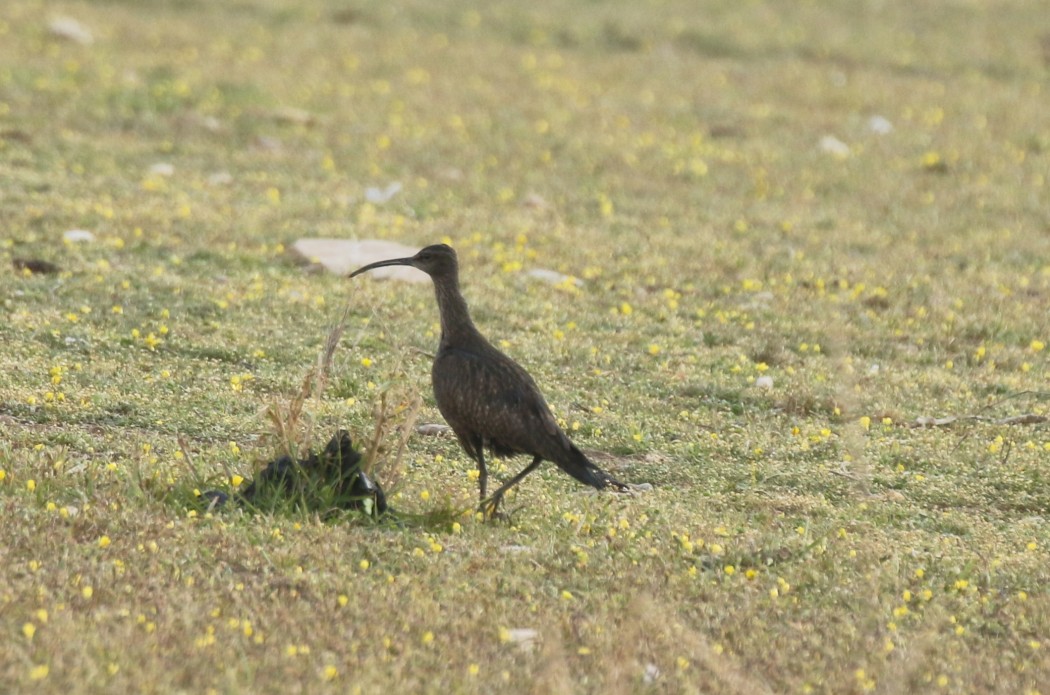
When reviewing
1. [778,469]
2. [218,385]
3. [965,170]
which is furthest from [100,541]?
[965,170]

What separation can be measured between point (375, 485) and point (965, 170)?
1255 cm

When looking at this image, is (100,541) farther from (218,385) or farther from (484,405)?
(218,385)

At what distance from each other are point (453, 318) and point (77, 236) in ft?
19.8

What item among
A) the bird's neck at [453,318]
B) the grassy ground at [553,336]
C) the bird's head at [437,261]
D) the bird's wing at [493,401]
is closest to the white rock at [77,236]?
the grassy ground at [553,336]

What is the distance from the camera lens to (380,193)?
15672mm

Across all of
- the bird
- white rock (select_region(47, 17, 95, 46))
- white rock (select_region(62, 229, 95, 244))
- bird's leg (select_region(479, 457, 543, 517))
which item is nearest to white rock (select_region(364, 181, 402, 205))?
white rock (select_region(62, 229, 95, 244))

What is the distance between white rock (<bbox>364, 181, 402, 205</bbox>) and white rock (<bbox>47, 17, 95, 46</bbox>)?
21.2 ft

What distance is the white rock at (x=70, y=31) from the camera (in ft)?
65.8

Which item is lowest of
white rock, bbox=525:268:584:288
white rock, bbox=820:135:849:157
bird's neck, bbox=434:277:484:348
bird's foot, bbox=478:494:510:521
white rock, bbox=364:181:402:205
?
white rock, bbox=525:268:584:288

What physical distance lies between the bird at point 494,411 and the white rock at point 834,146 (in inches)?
447

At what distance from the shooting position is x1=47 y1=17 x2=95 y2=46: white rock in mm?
20062

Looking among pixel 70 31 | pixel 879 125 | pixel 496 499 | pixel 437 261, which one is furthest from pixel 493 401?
pixel 70 31

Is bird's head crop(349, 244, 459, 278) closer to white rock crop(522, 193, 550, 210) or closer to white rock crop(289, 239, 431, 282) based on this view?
white rock crop(289, 239, 431, 282)

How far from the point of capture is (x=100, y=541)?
265 inches
